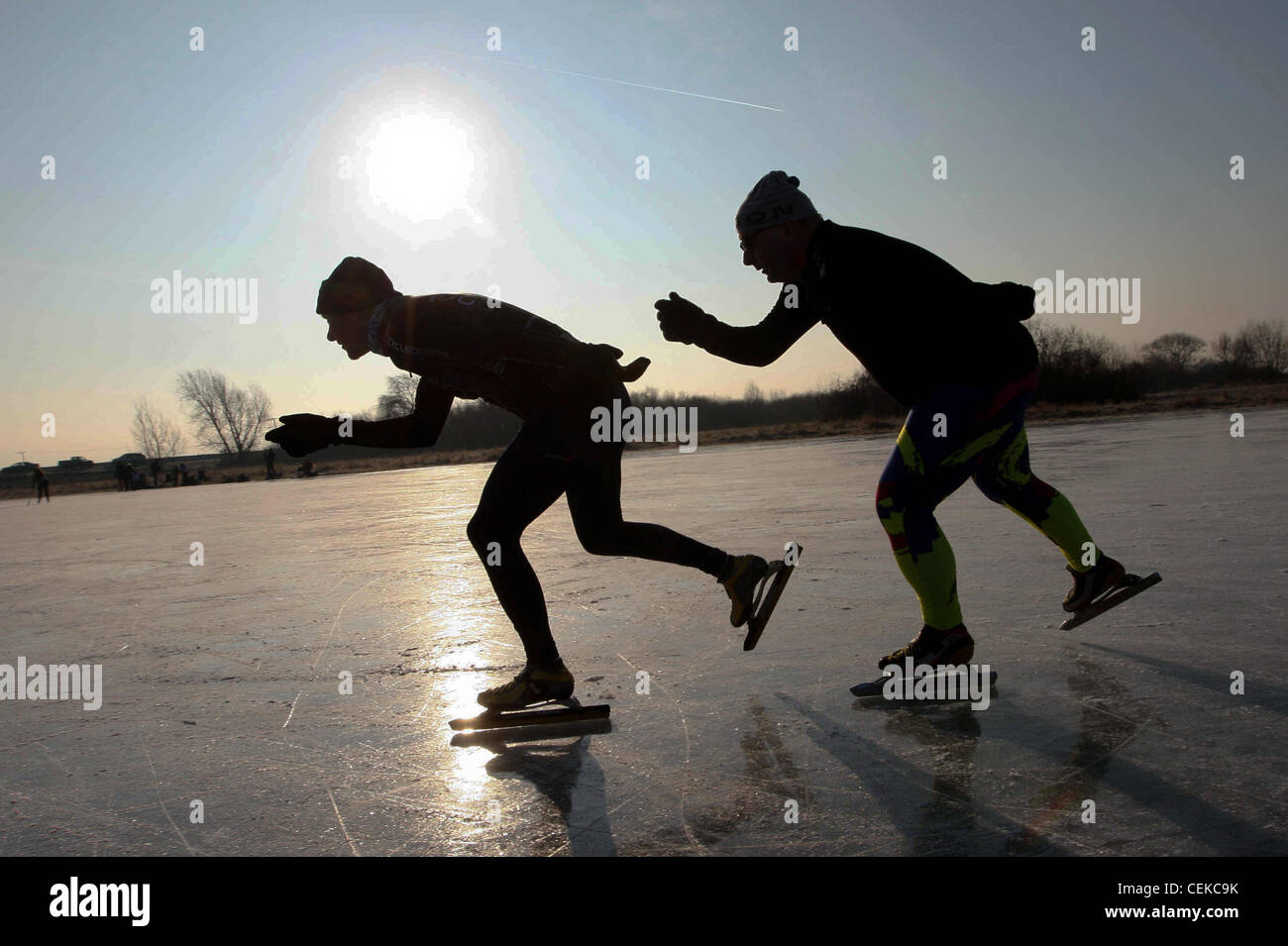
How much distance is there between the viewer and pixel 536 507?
3.24 meters

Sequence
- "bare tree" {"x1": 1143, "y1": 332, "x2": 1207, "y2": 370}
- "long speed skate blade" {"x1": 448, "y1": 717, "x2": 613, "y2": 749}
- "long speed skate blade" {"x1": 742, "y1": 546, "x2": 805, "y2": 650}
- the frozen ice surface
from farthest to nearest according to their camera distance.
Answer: "bare tree" {"x1": 1143, "y1": 332, "x2": 1207, "y2": 370}
"long speed skate blade" {"x1": 742, "y1": 546, "x2": 805, "y2": 650}
"long speed skate blade" {"x1": 448, "y1": 717, "x2": 613, "y2": 749}
the frozen ice surface

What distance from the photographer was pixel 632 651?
12.9 feet

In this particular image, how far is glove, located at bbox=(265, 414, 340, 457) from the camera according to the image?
3145 mm

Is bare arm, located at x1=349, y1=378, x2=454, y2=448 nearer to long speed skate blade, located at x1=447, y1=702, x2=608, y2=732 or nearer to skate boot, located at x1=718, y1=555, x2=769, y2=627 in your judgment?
long speed skate blade, located at x1=447, y1=702, x2=608, y2=732

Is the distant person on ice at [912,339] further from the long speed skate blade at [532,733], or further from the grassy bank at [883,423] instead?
the grassy bank at [883,423]

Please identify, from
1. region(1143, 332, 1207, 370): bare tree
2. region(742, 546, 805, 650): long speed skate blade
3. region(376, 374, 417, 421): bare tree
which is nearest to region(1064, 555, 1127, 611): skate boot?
region(742, 546, 805, 650): long speed skate blade

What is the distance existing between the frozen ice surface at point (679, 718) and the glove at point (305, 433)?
0.93 metres

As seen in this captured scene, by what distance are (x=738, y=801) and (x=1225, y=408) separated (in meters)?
32.7

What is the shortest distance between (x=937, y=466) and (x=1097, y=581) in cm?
87

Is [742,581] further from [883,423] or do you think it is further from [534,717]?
[883,423]

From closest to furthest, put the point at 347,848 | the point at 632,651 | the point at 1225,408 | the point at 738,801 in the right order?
the point at 347,848 → the point at 738,801 → the point at 632,651 → the point at 1225,408

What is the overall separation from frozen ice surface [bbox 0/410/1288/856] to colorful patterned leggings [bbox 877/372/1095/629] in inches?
16.5
